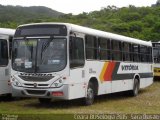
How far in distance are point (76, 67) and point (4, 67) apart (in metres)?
2.79

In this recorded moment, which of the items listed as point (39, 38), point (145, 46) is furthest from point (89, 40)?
point (145, 46)

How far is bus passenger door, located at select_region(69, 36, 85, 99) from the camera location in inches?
592

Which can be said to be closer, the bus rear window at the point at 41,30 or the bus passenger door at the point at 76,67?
the bus passenger door at the point at 76,67

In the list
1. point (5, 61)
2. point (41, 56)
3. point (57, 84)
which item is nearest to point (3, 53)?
point (5, 61)

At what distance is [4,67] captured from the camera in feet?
54.3

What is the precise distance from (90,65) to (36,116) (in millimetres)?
4708

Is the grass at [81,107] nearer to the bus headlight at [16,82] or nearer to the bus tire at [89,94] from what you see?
the bus tire at [89,94]

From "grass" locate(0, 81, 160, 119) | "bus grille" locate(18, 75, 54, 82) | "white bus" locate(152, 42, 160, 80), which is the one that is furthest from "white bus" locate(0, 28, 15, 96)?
"white bus" locate(152, 42, 160, 80)

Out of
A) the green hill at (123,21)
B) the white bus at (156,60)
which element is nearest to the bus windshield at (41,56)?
the white bus at (156,60)

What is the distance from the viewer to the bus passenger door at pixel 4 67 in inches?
647

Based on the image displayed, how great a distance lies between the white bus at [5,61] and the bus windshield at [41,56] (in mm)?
1081

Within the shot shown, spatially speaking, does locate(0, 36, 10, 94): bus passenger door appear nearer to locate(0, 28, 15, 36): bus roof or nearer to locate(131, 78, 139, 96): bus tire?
locate(0, 28, 15, 36): bus roof

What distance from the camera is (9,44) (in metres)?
17.0

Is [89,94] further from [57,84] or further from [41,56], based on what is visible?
[41,56]
